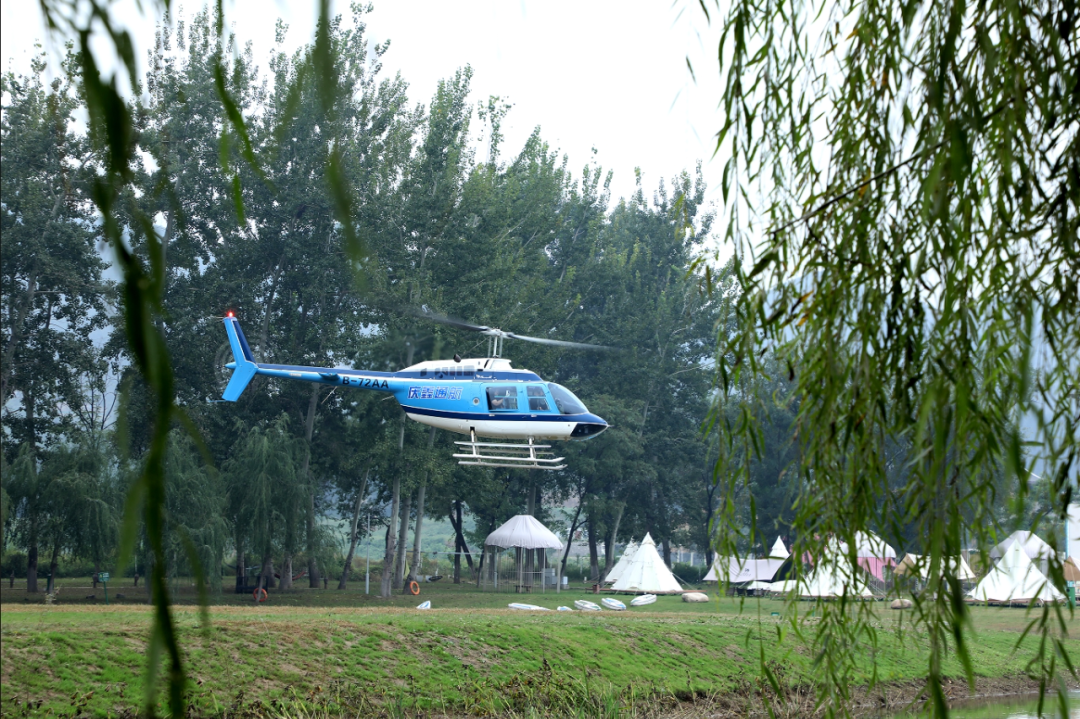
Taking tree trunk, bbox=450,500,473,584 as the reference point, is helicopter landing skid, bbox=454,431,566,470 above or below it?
above

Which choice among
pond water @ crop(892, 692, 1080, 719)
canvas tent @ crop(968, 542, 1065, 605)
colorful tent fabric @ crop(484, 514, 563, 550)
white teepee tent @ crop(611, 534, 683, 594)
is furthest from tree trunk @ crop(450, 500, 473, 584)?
canvas tent @ crop(968, 542, 1065, 605)

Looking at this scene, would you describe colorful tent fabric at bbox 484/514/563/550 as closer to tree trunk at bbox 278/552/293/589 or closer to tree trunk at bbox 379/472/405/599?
tree trunk at bbox 379/472/405/599

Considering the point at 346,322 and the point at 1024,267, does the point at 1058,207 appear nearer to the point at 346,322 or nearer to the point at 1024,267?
the point at 1024,267

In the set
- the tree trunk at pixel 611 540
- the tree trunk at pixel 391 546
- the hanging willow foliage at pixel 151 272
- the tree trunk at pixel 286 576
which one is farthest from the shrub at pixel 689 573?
the hanging willow foliage at pixel 151 272

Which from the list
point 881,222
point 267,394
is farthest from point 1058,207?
point 267,394

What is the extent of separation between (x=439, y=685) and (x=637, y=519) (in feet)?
109

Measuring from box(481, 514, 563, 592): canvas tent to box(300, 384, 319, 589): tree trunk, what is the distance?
6178 mm

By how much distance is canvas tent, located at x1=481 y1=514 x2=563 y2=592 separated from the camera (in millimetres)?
34656

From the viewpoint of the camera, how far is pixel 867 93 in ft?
10.7

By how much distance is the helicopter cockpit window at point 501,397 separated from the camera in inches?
851

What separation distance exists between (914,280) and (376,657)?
1040cm

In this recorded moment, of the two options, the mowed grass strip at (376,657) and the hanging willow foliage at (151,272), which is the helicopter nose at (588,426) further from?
the hanging willow foliage at (151,272)

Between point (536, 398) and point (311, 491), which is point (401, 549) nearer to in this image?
point (311, 491)

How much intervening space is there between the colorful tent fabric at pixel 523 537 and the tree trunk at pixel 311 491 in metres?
6.18
